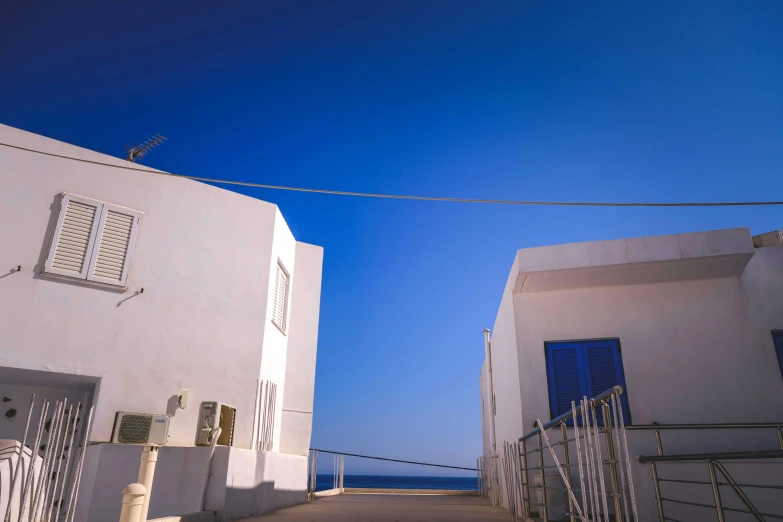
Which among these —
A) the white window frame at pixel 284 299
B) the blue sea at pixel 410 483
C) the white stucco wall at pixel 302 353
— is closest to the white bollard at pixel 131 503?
the white window frame at pixel 284 299

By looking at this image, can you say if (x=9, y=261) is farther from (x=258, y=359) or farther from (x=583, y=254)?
(x=583, y=254)

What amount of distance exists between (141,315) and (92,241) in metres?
1.10

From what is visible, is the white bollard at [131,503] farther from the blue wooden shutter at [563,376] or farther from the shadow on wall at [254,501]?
the blue wooden shutter at [563,376]

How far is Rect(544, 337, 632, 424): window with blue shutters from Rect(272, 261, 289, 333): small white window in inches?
166

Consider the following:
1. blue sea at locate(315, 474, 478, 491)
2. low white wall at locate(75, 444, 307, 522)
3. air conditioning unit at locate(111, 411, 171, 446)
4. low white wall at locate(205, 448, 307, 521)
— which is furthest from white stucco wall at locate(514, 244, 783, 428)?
blue sea at locate(315, 474, 478, 491)

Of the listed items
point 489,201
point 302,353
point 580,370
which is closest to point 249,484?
point 302,353

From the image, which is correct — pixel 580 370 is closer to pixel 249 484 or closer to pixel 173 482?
pixel 249 484

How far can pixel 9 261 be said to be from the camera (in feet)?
19.2

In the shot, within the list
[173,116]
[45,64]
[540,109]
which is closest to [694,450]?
[540,109]

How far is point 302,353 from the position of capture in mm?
8961

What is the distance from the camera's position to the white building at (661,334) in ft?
19.4

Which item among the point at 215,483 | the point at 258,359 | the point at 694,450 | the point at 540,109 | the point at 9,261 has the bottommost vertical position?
the point at 215,483

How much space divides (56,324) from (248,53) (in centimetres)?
425

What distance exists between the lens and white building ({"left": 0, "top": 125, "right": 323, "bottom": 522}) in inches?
225
